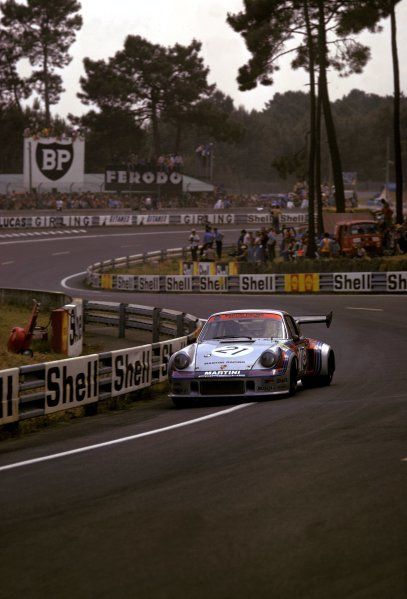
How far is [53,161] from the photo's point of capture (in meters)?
84.8

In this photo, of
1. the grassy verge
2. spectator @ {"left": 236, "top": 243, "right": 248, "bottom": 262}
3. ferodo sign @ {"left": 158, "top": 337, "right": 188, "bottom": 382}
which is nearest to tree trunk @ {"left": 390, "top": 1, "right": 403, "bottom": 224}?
spectator @ {"left": 236, "top": 243, "right": 248, "bottom": 262}

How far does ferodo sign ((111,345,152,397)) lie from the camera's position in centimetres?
1524

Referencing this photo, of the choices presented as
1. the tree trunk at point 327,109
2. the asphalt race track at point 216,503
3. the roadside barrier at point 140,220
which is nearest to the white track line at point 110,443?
the asphalt race track at point 216,503

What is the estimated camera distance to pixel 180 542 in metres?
6.77

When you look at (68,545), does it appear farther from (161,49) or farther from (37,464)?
(161,49)

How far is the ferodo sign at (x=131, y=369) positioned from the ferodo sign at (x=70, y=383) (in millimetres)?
656

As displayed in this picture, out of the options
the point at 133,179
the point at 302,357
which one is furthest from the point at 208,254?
the point at 133,179

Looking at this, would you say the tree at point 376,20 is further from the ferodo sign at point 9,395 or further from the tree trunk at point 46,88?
the tree trunk at point 46,88

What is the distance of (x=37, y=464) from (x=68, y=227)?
6639 cm

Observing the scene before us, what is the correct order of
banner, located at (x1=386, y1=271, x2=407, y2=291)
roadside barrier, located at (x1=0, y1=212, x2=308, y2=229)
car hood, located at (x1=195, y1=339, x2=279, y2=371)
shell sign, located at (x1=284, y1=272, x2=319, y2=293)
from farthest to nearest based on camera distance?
roadside barrier, located at (x1=0, y1=212, x2=308, y2=229) → shell sign, located at (x1=284, y1=272, x2=319, y2=293) → banner, located at (x1=386, y1=271, x2=407, y2=291) → car hood, located at (x1=195, y1=339, x2=279, y2=371)

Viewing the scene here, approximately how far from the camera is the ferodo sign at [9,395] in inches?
490

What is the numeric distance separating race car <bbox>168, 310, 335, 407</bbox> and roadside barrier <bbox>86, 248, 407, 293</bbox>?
2228cm

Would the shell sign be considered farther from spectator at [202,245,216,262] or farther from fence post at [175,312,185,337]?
fence post at [175,312,185,337]

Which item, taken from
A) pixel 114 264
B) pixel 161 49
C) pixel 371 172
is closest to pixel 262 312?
pixel 114 264
